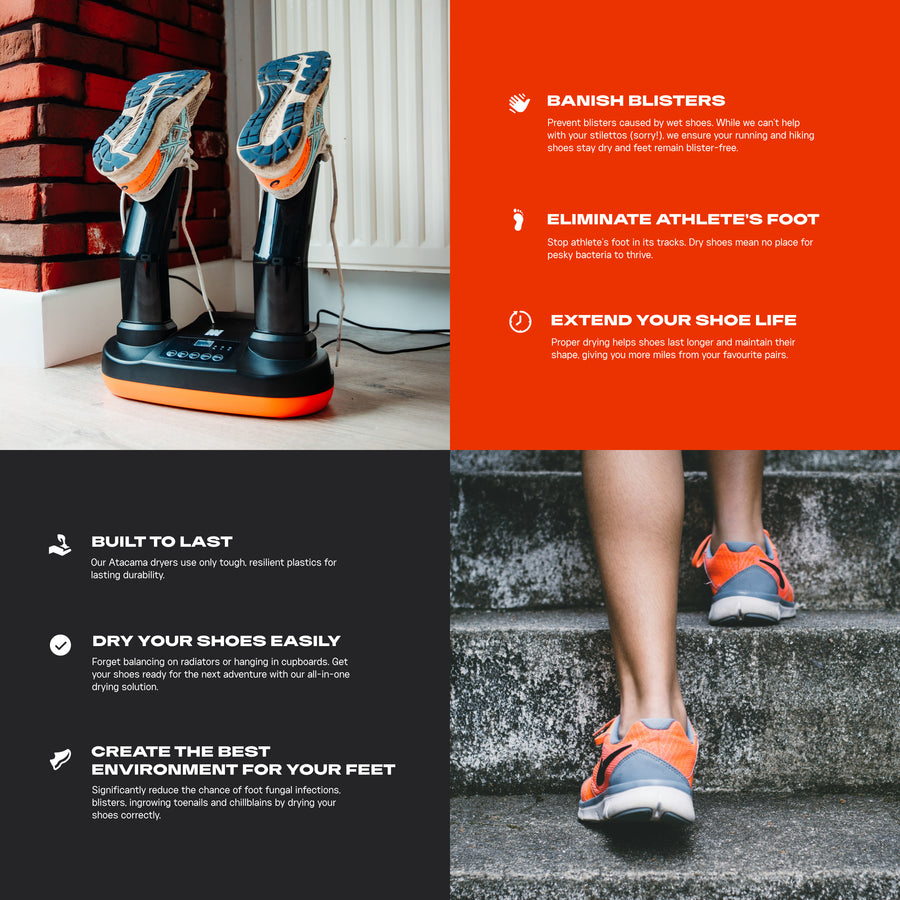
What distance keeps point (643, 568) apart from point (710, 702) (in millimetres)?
160

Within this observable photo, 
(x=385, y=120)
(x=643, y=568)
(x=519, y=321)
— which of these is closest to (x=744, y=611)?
(x=643, y=568)

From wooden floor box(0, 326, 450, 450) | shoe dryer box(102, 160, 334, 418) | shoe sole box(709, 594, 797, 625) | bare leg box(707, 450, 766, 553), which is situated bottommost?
shoe sole box(709, 594, 797, 625)

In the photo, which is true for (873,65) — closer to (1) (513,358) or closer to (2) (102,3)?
(1) (513,358)

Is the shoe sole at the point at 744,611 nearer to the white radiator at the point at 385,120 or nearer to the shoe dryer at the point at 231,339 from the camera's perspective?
the shoe dryer at the point at 231,339

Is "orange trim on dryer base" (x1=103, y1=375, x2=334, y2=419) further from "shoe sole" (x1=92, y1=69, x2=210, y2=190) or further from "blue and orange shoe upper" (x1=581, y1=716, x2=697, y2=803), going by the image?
"blue and orange shoe upper" (x1=581, y1=716, x2=697, y2=803)

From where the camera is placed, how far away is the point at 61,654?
637 mm

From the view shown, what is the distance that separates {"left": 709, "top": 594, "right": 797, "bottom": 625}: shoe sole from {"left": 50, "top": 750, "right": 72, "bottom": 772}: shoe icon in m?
0.58

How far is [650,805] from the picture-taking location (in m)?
0.66

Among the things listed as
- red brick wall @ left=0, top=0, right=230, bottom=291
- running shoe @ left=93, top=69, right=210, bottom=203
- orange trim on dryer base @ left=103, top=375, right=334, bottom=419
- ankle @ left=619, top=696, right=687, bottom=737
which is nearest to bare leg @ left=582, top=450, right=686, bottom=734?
ankle @ left=619, top=696, right=687, bottom=737

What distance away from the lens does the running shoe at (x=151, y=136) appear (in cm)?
82

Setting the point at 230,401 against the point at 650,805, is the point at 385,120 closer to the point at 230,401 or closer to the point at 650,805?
the point at 230,401

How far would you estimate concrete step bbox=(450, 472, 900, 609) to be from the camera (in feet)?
2.78

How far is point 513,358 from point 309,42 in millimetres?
927

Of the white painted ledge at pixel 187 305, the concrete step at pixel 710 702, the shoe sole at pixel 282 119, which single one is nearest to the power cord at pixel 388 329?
the white painted ledge at pixel 187 305
